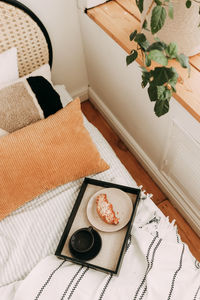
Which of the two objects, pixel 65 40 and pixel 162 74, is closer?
pixel 162 74

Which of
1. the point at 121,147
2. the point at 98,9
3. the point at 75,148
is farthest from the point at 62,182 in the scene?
the point at 98,9

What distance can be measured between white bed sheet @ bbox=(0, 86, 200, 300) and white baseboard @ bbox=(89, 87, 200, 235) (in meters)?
0.38

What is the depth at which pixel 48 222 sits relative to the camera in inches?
40.8

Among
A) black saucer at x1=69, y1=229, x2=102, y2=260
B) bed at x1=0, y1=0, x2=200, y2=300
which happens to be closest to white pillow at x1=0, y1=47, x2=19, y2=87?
bed at x1=0, y1=0, x2=200, y2=300

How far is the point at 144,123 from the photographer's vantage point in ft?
4.60

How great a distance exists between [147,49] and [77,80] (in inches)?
40.3

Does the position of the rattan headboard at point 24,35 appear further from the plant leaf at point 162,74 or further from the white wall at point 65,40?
the plant leaf at point 162,74

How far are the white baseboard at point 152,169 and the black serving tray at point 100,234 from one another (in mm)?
433

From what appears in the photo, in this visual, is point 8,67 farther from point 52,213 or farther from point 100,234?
point 100,234

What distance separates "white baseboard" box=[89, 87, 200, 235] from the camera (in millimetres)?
1370

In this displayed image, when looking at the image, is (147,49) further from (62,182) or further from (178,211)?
(178,211)

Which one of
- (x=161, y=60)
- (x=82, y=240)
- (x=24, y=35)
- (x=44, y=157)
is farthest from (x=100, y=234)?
(x=24, y=35)

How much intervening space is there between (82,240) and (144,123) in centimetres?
68

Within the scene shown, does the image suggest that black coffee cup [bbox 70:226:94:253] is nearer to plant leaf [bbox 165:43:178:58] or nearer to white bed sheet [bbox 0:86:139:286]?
white bed sheet [bbox 0:86:139:286]
